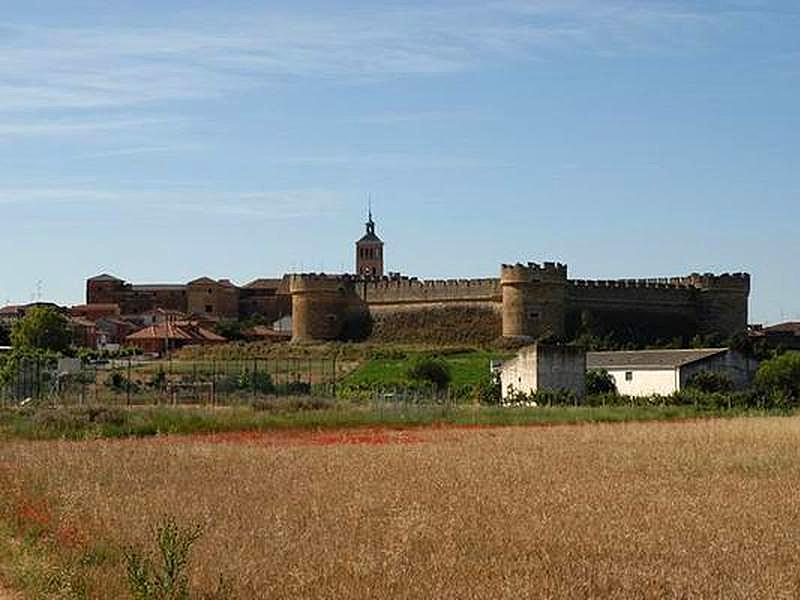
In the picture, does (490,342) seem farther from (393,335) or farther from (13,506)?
(13,506)

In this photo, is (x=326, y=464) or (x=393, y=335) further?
(x=393, y=335)

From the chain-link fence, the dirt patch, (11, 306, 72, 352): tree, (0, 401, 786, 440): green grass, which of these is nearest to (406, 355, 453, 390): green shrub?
the chain-link fence

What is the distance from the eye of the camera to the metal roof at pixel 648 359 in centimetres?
5044

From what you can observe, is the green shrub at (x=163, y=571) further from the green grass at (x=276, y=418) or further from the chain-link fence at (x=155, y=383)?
the chain-link fence at (x=155, y=383)

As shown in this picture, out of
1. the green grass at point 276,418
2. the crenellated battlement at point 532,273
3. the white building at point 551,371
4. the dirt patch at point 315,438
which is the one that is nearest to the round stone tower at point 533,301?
the crenellated battlement at point 532,273

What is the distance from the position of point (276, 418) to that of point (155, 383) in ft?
62.0

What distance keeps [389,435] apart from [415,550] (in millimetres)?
18575

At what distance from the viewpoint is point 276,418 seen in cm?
3319

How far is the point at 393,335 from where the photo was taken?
77.1 metres

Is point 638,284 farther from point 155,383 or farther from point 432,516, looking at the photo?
point 432,516

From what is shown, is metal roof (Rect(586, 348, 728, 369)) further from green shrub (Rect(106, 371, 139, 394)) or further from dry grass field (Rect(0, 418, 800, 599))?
dry grass field (Rect(0, 418, 800, 599))

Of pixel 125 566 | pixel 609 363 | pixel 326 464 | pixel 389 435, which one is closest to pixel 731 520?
pixel 125 566

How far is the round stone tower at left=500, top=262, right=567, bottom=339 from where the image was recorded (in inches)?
2835

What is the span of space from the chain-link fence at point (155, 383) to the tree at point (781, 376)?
13992 mm
